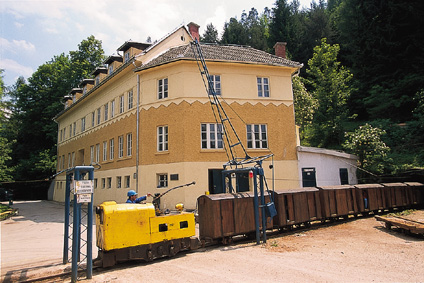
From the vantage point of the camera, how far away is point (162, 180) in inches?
762

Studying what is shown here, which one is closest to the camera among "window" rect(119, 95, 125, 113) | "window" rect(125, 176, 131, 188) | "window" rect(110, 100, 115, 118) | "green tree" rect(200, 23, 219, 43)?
"window" rect(125, 176, 131, 188)

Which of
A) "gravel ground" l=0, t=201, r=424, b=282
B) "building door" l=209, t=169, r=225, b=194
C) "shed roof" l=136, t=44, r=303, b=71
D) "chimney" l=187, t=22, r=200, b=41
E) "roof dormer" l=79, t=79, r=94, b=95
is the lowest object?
"gravel ground" l=0, t=201, r=424, b=282

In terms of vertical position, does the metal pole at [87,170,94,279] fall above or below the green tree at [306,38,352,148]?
below

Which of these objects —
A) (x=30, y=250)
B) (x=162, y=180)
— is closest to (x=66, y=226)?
(x=30, y=250)

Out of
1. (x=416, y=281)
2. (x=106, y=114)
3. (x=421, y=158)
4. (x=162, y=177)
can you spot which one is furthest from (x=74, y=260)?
(x=421, y=158)

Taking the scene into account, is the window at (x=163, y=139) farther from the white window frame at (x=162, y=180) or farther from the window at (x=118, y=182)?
the window at (x=118, y=182)

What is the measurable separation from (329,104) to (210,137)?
1974 centimetres

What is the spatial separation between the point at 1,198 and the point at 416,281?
Result: 44.0 m

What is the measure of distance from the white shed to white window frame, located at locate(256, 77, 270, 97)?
4.57m

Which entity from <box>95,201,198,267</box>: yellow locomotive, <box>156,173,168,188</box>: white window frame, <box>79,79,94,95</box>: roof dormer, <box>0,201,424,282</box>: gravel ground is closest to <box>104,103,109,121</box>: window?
<box>79,79,94,95</box>: roof dormer

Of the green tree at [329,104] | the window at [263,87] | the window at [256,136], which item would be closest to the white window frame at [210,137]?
the window at [256,136]

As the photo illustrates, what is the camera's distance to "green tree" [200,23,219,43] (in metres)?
59.3

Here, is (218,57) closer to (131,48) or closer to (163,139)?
(163,139)

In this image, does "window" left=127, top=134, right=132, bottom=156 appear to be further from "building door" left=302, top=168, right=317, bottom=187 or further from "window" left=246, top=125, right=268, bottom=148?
"building door" left=302, top=168, right=317, bottom=187
